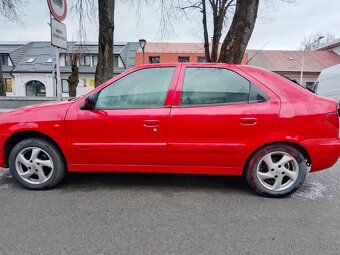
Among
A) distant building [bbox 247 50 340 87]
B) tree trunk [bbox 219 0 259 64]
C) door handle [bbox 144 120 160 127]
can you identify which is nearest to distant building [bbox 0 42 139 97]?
distant building [bbox 247 50 340 87]

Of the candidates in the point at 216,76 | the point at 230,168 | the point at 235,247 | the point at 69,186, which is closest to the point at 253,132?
the point at 230,168

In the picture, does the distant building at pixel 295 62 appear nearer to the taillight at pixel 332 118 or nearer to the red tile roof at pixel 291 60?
the red tile roof at pixel 291 60

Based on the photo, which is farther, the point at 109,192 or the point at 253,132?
the point at 109,192

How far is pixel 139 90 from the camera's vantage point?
3.39 metres

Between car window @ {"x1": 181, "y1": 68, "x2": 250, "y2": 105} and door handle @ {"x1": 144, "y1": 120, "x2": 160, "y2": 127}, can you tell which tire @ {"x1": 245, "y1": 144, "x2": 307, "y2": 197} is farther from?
door handle @ {"x1": 144, "y1": 120, "x2": 160, "y2": 127}

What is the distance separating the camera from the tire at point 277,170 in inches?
129

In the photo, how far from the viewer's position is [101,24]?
26.7 ft

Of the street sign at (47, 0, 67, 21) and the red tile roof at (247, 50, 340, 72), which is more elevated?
the red tile roof at (247, 50, 340, 72)

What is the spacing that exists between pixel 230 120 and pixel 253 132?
1.00 feet

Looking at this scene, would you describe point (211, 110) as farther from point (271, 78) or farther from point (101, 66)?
point (101, 66)

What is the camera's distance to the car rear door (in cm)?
320

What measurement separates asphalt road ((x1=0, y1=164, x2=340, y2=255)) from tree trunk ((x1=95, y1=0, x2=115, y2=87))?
4.97m

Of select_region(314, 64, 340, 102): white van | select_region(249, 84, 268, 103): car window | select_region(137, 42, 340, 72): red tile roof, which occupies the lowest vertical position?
select_region(249, 84, 268, 103): car window

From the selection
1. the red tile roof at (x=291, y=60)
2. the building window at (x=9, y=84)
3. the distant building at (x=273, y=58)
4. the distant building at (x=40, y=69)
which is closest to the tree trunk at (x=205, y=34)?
the distant building at (x=273, y=58)
